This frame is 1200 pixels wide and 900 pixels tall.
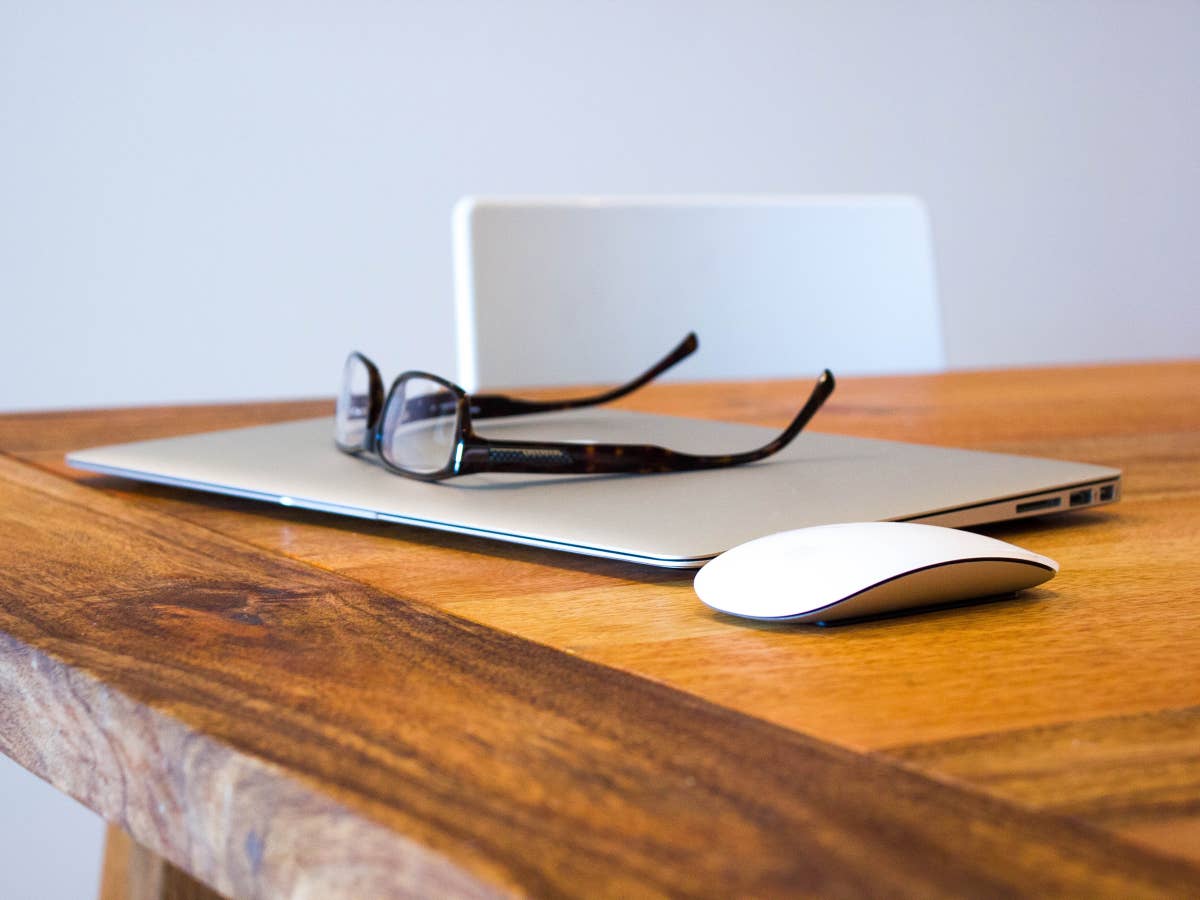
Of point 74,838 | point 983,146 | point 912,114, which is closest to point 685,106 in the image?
point 912,114

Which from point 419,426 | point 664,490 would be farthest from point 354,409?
point 664,490

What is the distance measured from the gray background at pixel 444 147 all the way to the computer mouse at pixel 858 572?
2732 mm

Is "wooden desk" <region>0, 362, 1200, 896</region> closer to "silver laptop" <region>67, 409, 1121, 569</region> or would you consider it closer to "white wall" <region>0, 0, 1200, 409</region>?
"silver laptop" <region>67, 409, 1121, 569</region>

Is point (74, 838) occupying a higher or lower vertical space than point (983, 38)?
lower

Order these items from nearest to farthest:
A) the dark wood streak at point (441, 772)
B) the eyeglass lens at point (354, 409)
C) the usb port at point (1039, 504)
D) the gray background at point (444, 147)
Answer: the dark wood streak at point (441, 772) → the usb port at point (1039, 504) → the eyeglass lens at point (354, 409) → the gray background at point (444, 147)

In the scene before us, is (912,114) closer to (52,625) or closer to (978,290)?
(978,290)

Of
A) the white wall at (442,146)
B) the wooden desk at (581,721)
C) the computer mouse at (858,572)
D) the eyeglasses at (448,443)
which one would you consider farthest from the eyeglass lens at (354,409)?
the white wall at (442,146)

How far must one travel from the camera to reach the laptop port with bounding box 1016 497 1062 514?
0.48 m

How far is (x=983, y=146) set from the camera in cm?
382

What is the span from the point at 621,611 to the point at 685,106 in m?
3.16

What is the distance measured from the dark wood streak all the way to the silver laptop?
3.1 inches

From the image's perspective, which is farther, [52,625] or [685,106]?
[685,106]

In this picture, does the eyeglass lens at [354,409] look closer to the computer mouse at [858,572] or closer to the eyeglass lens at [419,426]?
the eyeglass lens at [419,426]

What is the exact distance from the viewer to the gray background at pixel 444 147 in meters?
2.82
